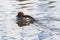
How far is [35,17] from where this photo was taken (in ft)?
52.4

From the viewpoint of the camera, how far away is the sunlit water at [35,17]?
12.7m

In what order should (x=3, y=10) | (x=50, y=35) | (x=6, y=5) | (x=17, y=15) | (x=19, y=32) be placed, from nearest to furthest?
(x=50, y=35) → (x=19, y=32) → (x=17, y=15) → (x=3, y=10) → (x=6, y=5)

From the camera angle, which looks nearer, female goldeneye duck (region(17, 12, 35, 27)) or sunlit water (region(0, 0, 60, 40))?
sunlit water (region(0, 0, 60, 40))

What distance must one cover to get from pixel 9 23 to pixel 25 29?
1.54 m

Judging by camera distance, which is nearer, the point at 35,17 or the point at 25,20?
the point at 25,20

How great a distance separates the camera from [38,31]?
13234 millimetres

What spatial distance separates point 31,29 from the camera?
13.6 meters

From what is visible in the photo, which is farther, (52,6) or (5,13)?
(52,6)

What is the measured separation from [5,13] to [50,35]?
5277mm

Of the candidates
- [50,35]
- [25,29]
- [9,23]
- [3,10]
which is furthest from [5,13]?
[50,35]

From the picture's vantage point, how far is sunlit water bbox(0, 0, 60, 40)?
1275 centimetres

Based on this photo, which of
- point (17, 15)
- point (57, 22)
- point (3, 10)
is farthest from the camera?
point (3, 10)

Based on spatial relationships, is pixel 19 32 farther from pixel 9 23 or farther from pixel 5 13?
pixel 5 13

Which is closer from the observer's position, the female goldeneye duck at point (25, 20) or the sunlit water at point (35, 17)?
the sunlit water at point (35, 17)
